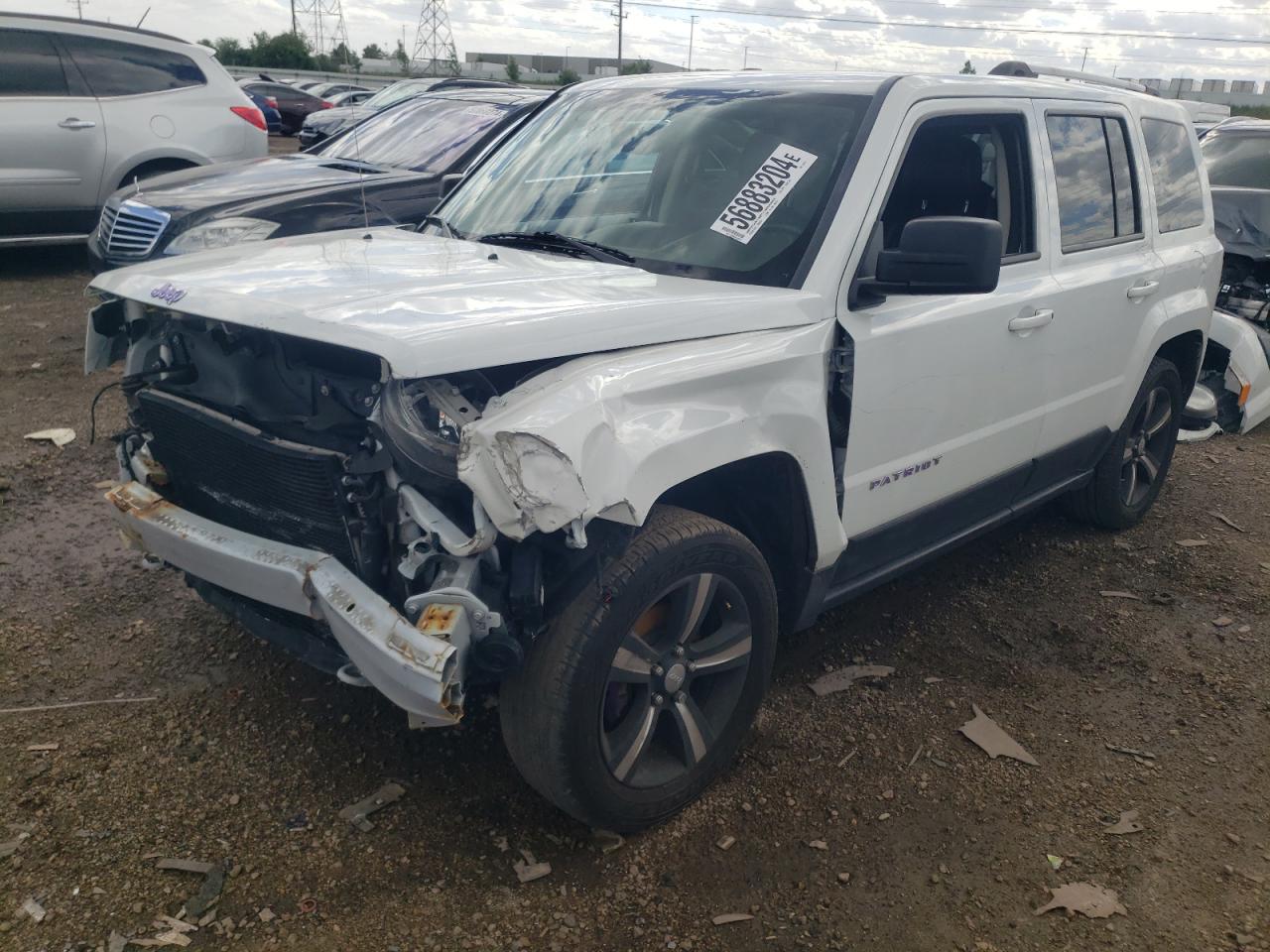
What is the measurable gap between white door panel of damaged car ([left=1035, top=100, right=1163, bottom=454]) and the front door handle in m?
0.08

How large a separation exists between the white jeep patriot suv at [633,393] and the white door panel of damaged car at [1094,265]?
0.02 metres

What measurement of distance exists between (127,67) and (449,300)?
27.0ft

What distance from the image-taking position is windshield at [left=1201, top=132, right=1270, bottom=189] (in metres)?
8.26

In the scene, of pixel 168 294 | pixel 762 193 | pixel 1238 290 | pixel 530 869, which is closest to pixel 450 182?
pixel 762 193

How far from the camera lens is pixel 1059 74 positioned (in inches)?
174

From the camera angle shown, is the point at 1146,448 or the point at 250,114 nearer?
the point at 1146,448

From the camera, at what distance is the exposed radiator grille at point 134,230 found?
Answer: 254 inches

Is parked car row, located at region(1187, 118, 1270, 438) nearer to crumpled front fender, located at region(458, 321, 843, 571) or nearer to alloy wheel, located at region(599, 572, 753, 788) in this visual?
crumpled front fender, located at region(458, 321, 843, 571)

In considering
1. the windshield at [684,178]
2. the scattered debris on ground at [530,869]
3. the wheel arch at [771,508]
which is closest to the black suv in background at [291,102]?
the windshield at [684,178]

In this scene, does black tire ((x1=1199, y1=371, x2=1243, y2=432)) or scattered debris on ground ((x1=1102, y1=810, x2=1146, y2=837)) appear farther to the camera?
black tire ((x1=1199, y1=371, x2=1243, y2=432))

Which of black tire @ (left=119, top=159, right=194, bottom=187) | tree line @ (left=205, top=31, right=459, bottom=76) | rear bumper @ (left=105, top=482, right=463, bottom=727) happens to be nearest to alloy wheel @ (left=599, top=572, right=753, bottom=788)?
rear bumper @ (left=105, top=482, right=463, bottom=727)

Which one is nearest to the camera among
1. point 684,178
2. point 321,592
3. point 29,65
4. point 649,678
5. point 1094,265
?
point 321,592

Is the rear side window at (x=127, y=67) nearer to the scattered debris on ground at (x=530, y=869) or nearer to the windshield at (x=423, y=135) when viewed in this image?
the windshield at (x=423, y=135)

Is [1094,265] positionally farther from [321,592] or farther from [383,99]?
[383,99]
